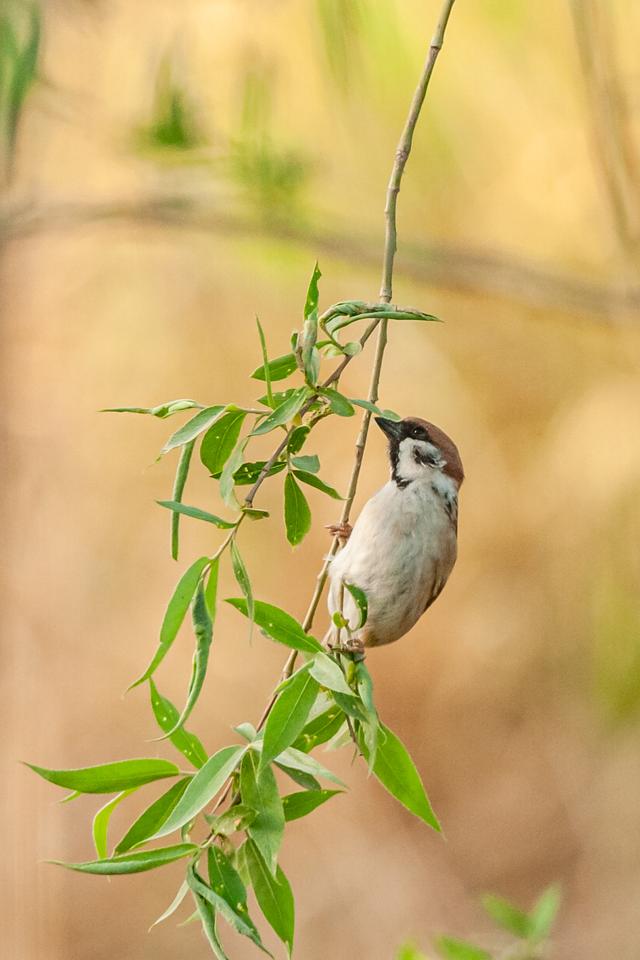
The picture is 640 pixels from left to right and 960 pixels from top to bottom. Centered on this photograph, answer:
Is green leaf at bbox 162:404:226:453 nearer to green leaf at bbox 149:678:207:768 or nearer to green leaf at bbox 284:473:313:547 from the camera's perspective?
green leaf at bbox 284:473:313:547

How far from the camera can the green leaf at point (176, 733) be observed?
5.06ft

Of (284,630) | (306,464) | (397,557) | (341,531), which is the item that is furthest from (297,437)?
(397,557)

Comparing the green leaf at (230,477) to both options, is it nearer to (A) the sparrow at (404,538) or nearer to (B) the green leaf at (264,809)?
(B) the green leaf at (264,809)

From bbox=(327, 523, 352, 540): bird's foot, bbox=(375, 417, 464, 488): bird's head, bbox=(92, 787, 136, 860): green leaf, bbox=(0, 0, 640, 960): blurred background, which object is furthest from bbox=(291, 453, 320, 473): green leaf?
bbox=(0, 0, 640, 960): blurred background

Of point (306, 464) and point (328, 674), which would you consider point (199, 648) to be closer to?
point (328, 674)

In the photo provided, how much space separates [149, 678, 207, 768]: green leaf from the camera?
5.06 ft

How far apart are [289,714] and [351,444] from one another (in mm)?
3830

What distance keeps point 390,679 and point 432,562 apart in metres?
2.85

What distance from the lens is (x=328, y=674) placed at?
55.1 inches

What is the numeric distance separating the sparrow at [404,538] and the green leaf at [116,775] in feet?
3.24

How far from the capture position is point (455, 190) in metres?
5.12

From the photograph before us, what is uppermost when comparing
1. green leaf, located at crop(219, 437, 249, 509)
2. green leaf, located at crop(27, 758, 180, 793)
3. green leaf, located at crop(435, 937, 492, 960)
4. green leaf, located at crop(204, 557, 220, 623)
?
green leaf, located at crop(219, 437, 249, 509)

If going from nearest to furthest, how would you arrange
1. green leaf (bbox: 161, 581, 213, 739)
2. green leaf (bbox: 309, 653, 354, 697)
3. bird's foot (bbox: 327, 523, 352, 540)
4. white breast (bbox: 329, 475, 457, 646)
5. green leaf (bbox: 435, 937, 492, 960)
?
green leaf (bbox: 161, 581, 213, 739) → green leaf (bbox: 309, 653, 354, 697) → green leaf (bbox: 435, 937, 492, 960) → bird's foot (bbox: 327, 523, 352, 540) → white breast (bbox: 329, 475, 457, 646)

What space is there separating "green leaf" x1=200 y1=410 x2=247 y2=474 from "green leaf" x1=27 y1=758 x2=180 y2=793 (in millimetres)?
393
